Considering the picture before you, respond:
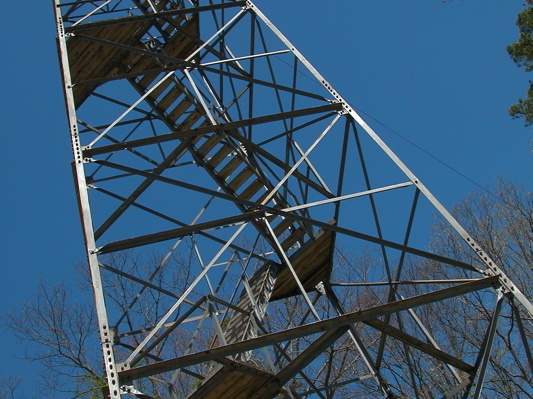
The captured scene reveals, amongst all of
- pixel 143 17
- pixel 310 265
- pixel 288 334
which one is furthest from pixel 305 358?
pixel 143 17

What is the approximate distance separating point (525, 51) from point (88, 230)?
13.8m

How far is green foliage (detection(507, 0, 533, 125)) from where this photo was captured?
684 inches

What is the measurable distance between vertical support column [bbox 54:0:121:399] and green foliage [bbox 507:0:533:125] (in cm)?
1154

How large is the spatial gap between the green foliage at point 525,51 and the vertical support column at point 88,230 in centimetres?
1154

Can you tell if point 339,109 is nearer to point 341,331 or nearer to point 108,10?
point 341,331

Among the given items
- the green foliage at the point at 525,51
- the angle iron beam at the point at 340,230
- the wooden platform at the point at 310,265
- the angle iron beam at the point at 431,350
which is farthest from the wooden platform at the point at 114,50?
the green foliage at the point at 525,51

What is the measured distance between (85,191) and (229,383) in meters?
2.78

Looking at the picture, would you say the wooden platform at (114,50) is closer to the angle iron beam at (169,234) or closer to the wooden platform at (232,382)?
the angle iron beam at (169,234)

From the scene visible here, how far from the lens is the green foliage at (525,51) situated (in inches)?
684

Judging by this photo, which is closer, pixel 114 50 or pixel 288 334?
pixel 288 334

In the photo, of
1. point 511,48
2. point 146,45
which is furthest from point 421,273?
point 146,45

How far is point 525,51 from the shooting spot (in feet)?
57.8

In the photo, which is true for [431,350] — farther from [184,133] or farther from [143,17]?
[143,17]

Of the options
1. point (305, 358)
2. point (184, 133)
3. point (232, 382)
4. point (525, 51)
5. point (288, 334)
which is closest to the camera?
point (288, 334)
